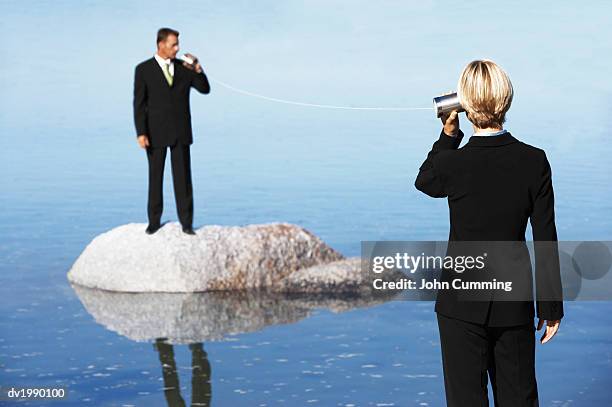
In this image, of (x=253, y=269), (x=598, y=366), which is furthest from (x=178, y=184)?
(x=598, y=366)

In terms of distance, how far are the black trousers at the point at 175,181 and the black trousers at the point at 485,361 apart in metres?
6.06

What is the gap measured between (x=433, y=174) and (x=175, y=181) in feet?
20.1

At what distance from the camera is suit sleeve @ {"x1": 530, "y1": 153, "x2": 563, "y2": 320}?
3973 millimetres

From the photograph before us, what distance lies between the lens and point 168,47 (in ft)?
31.9

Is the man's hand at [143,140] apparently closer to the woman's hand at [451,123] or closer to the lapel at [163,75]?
the lapel at [163,75]

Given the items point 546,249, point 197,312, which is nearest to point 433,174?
point 546,249

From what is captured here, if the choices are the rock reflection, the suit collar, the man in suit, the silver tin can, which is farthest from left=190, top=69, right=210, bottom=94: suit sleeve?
the suit collar

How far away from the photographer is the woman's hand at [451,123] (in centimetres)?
413

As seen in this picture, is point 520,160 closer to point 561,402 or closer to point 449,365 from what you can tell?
point 449,365

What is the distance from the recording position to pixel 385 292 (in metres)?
9.66

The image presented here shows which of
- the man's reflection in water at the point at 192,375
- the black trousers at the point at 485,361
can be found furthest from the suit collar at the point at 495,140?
the man's reflection in water at the point at 192,375

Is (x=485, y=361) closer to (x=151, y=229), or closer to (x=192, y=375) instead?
(x=192, y=375)

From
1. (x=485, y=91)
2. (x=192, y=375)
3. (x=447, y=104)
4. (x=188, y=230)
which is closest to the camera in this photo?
(x=485, y=91)

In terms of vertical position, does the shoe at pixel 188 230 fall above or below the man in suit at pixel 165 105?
below
